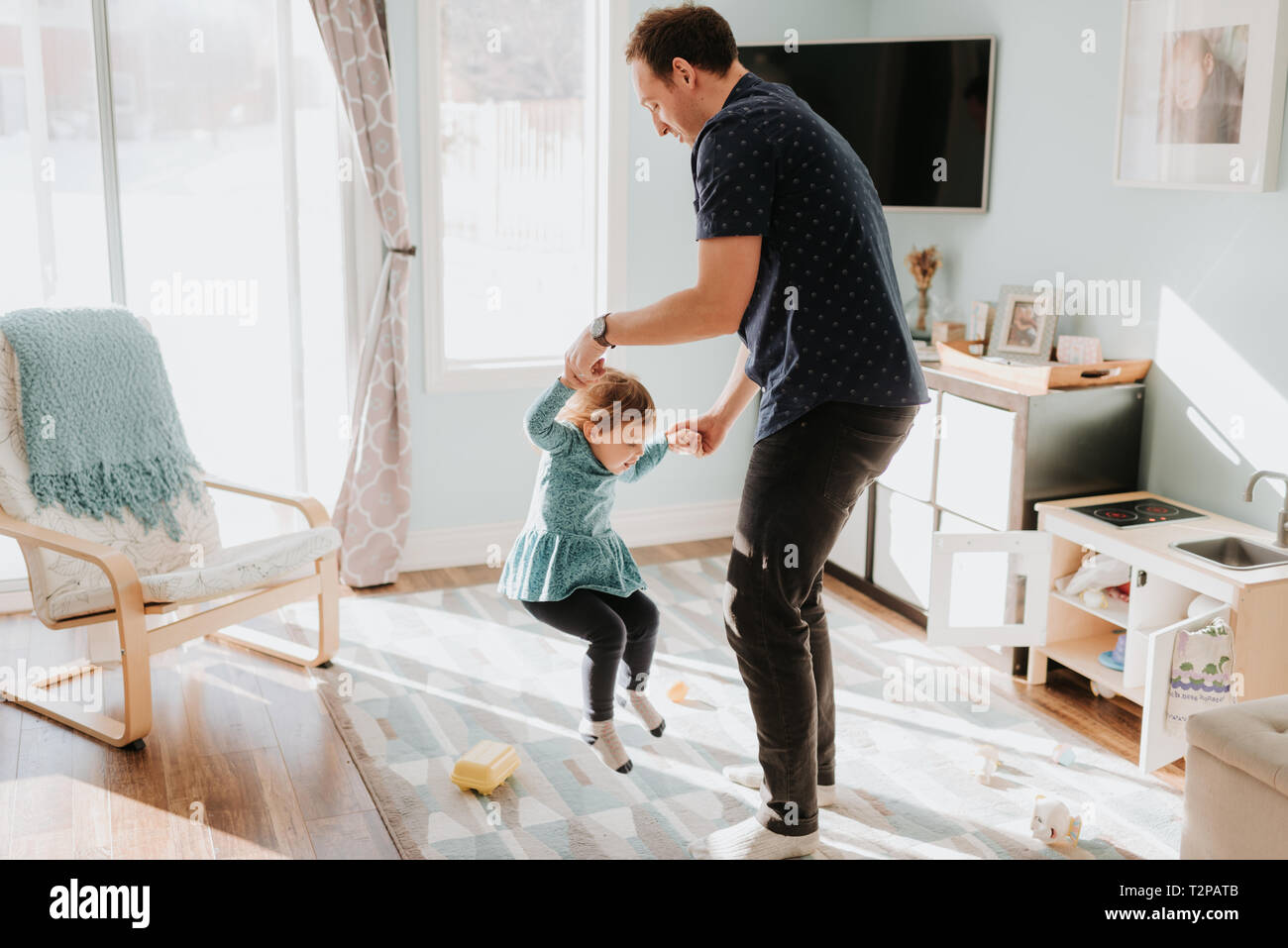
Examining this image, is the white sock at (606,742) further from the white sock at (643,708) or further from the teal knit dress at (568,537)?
the teal knit dress at (568,537)

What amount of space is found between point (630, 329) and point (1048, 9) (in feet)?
7.04

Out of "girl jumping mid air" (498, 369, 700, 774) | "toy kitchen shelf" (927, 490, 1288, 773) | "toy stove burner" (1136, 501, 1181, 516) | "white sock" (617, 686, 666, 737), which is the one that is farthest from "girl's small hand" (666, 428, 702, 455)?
"toy stove burner" (1136, 501, 1181, 516)

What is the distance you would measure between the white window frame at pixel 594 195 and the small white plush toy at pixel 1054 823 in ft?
7.70

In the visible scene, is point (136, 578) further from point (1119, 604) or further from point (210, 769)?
point (1119, 604)

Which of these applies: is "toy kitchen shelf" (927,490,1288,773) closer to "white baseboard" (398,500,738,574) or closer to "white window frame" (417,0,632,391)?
"white baseboard" (398,500,738,574)

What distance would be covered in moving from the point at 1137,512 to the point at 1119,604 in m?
0.24

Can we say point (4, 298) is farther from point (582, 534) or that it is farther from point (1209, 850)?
point (1209, 850)

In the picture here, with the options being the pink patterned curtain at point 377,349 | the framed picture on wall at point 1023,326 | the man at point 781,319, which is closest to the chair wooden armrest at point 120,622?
the pink patterned curtain at point 377,349

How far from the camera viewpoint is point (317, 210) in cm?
388

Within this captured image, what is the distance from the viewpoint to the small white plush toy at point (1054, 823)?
243 cm

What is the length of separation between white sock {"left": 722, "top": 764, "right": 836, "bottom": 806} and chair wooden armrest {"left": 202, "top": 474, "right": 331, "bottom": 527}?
4.22 ft

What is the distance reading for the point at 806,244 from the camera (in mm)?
2031

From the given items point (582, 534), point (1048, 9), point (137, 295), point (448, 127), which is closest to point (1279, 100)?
point (1048, 9)

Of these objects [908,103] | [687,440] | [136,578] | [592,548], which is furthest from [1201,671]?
[136,578]
